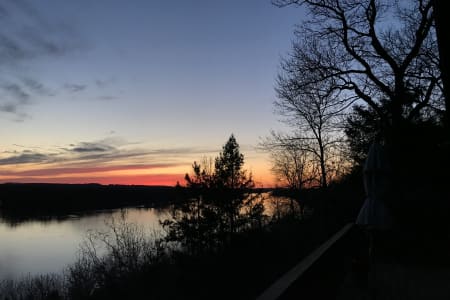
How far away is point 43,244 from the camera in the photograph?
145ft

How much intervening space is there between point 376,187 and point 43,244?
1674 inches

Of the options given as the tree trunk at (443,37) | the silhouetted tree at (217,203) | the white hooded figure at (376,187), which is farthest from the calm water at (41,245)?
the tree trunk at (443,37)

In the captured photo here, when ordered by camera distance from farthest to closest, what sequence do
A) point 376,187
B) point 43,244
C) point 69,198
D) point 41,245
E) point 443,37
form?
point 69,198 → point 43,244 → point 41,245 → point 376,187 → point 443,37

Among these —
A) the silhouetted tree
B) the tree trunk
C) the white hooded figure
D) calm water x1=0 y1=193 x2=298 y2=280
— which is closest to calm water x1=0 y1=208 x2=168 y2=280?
calm water x1=0 y1=193 x2=298 y2=280

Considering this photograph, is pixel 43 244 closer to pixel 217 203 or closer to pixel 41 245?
pixel 41 245

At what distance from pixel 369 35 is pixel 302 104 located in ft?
26.6

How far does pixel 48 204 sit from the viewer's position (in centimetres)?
8750

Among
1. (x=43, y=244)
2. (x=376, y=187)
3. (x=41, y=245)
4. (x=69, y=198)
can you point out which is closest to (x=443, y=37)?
(x=376, y=187)

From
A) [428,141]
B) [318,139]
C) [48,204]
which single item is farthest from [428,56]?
[48,204]

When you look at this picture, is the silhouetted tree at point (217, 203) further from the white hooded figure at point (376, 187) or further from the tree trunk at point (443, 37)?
the tree trunk at point (443, 37)

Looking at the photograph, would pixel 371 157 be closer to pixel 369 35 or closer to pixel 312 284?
pixel 312 284

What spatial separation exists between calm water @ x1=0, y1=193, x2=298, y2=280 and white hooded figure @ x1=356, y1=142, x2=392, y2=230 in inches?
763

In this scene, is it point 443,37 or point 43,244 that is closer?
point 443,37

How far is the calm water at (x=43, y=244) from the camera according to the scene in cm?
3453
